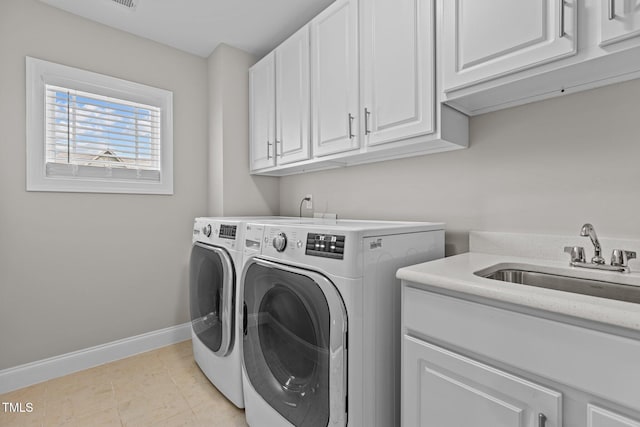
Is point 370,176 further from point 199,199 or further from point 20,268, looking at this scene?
point 20,268

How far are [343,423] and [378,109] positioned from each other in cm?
138

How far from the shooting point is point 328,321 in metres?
1.13

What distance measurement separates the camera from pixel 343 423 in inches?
43.4

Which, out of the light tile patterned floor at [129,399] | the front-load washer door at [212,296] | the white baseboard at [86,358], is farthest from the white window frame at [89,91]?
the light tile patterned floor at [129,399]

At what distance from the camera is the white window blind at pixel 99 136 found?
212 cm

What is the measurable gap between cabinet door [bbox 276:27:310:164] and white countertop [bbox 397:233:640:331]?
1230 mm

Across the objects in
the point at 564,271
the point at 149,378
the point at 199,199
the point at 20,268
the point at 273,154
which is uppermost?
the point at 273,154

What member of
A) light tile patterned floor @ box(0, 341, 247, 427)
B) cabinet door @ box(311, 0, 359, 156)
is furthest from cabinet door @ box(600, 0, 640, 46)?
light tile patterned floor @ box(0, 341, 247, 427)

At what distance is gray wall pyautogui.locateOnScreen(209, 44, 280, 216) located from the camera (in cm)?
253

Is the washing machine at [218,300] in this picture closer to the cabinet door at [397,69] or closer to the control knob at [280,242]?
the control knob at [280,242]

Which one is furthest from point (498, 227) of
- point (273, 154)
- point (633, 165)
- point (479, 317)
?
point (273, 154)

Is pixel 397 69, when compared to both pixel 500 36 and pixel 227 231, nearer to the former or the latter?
pixel 500 36

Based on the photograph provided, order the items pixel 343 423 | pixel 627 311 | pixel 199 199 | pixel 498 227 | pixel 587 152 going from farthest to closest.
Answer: pixel 199 199
pixel 498 227
pixel 587 152
pixel 343 423
pixel 627 311

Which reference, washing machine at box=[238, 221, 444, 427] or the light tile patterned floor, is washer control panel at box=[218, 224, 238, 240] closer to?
washing machine at box=[238, 221, 444, 427]
